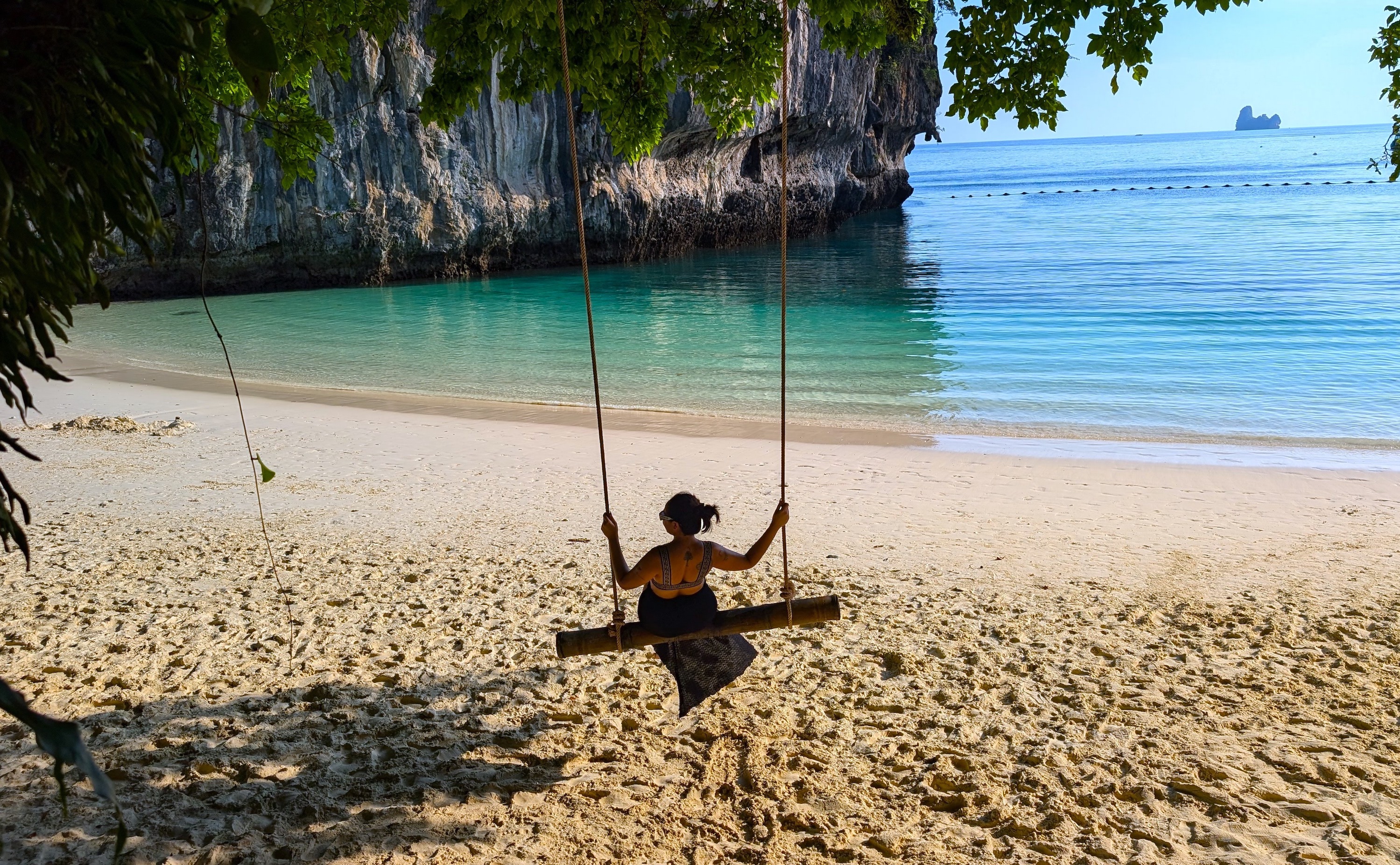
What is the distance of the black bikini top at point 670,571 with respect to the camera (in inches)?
165

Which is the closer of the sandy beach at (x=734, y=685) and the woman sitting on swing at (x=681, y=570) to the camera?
the sandy beach at (x=734, y=685)

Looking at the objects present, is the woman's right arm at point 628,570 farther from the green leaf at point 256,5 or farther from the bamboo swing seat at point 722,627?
the green leaf at point 256,5

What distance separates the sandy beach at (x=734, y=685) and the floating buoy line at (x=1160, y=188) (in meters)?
71.5

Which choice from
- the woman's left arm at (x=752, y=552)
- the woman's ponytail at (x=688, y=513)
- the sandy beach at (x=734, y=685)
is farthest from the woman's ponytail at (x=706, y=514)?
the sandy beach at (x=734, y=685)

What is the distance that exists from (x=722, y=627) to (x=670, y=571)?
13.5 inches

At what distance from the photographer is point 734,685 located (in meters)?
5.25

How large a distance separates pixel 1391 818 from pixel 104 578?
7013mm

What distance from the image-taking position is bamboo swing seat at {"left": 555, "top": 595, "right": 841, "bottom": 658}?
4203 millimetres

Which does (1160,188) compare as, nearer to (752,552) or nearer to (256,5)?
(752,552)

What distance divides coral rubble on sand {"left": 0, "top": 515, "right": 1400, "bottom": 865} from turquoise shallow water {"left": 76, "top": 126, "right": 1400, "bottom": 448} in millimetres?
7049

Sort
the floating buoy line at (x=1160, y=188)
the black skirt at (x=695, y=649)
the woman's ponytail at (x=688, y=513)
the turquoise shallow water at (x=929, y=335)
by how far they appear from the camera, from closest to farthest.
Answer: the woman's ponytail at (x=688, y=513) < the black skirt at (x=695, y=649) < the turquoise shallow water at (x=929, y=335) < the floating buoy line at (x=1160, y=188)

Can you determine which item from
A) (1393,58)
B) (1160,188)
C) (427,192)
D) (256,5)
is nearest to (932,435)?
(1393,58)

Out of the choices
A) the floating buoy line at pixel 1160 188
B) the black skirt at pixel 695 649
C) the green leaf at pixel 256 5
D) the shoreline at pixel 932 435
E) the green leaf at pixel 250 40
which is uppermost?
the green leaf at pixel 256 5

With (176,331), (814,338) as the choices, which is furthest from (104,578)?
(176,331)
